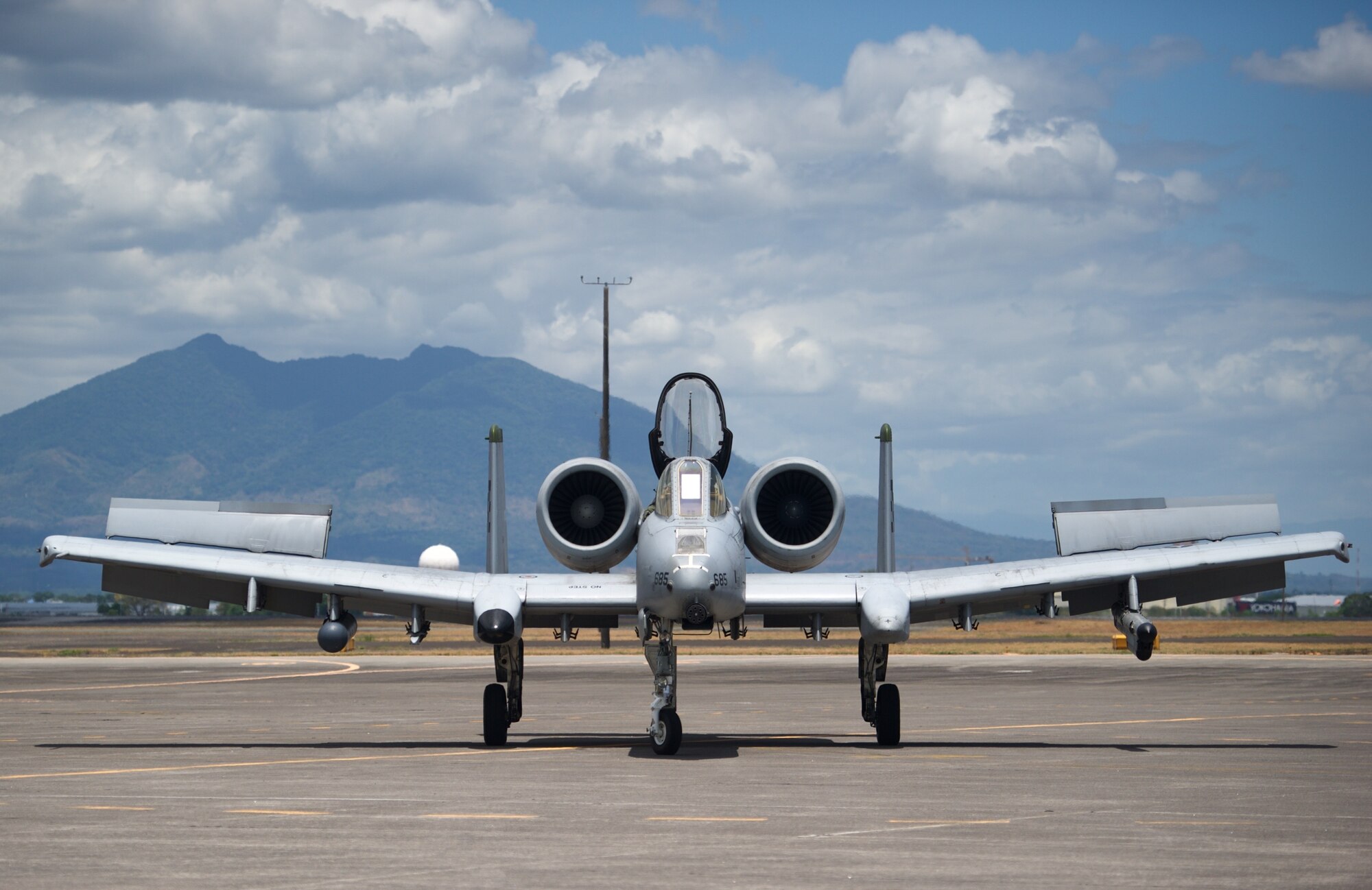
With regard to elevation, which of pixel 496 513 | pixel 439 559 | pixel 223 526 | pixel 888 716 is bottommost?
pixel 888 716

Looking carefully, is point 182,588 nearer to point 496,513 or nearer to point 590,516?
point 496,513

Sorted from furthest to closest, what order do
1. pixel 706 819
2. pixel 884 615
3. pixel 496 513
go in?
1. pixel 496 513
2. pixel 884 615
3. pixel 706 819

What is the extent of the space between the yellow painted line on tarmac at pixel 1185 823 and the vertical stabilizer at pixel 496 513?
13639 millimetres

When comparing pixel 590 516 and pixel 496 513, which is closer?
pixel 590 516

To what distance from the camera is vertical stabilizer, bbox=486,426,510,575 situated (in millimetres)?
26234

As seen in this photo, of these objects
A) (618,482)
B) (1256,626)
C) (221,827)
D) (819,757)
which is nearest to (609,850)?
(221,827)

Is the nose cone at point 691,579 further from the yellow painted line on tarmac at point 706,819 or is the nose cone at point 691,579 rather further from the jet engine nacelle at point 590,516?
the yellow painted line on tarmac at point 706,819

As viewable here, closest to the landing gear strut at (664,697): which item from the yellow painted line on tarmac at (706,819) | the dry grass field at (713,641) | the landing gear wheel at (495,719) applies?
the landing gear wheel at (495,719)

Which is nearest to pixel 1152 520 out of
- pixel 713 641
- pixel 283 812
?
pixel 283 812

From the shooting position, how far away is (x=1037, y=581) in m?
23.0

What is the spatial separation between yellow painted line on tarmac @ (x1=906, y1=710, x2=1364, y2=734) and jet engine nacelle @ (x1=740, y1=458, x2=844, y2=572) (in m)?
4.92

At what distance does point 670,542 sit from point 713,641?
2444 inches

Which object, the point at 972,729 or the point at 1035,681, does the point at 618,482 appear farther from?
the point at 1035,681

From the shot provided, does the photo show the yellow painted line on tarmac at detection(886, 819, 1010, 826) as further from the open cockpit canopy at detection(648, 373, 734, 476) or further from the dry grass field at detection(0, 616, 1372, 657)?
the dry grass field at detection(0, 616, 1372, 657)
